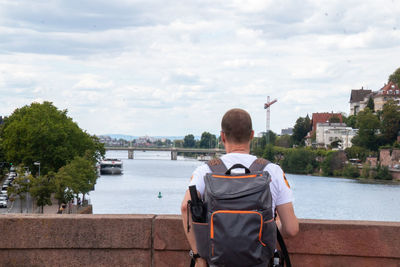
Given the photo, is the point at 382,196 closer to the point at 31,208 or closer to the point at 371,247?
the point at 31,208

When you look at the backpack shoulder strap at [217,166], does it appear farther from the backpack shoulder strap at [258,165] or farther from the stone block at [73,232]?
the stone block at [73,232]

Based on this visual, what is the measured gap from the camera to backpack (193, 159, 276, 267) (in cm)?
377

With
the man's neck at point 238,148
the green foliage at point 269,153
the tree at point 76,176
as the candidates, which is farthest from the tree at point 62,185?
the green foliage at point 269,153

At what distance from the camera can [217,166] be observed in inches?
161

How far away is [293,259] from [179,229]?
1143 millimetres

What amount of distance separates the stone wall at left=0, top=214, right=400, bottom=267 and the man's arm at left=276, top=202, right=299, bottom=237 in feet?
6.26

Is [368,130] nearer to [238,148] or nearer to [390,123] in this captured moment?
[390,123]

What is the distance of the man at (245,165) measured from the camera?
13.3 ft

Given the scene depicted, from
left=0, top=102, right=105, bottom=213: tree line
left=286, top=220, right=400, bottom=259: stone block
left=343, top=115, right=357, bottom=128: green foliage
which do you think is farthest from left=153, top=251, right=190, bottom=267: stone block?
Result: left=343, top=115, right=357, bottom=128: green foliage

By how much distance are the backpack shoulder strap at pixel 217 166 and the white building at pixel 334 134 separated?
530ft

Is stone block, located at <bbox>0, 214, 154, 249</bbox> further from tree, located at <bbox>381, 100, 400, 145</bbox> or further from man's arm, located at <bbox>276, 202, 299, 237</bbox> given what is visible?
tree, located at <bbox>381, 100, 400, 145</bbox>

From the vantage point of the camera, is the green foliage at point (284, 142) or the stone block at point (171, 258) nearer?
the stone block at point (171, 258)

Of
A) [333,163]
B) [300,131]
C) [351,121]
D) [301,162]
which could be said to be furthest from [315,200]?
[351,121]

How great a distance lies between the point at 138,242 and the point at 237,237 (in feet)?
8.43
